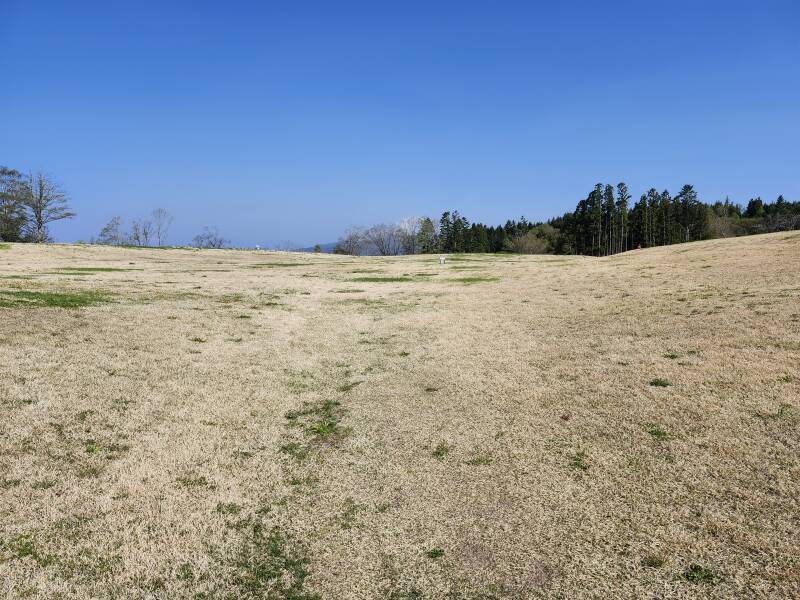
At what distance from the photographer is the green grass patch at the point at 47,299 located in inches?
714

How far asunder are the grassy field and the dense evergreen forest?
4140 inches

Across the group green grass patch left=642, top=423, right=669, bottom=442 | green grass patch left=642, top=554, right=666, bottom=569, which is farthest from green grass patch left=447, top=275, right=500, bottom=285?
green grass patch left=642, top=554, right=666, bottom=569

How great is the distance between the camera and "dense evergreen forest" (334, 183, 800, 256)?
112562 mm

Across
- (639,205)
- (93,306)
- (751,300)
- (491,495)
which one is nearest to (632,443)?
(491,495)

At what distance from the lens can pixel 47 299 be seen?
774 inches

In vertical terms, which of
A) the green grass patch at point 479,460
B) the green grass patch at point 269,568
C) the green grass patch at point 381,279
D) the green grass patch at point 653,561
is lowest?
the green grass patch at point 269,568

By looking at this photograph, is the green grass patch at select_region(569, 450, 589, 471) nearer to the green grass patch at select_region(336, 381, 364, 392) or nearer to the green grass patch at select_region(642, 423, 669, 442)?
the green grass patch at select_region(642, 423, 669, 442)

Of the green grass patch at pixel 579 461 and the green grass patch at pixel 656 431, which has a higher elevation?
the green grass patch at pixel 656 431

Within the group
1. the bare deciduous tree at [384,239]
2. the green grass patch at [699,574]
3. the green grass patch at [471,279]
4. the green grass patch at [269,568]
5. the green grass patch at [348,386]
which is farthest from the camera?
the bare deciduous tree at [384,239]

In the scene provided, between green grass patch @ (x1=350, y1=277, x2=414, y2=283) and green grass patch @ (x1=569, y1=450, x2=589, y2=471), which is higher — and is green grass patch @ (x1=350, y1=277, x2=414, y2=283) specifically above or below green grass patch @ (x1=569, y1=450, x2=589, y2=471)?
above

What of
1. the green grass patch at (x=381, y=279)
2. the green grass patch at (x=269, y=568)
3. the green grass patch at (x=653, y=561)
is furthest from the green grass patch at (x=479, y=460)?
the green grass patch at (x=381, y=279)

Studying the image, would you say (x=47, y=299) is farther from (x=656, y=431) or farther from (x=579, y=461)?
(x=656, y=431)

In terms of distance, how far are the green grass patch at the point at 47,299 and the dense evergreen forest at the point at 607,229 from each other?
4268 inches

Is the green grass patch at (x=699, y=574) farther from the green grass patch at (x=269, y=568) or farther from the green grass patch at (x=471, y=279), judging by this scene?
the green grass patch at (x=471, y=279)
